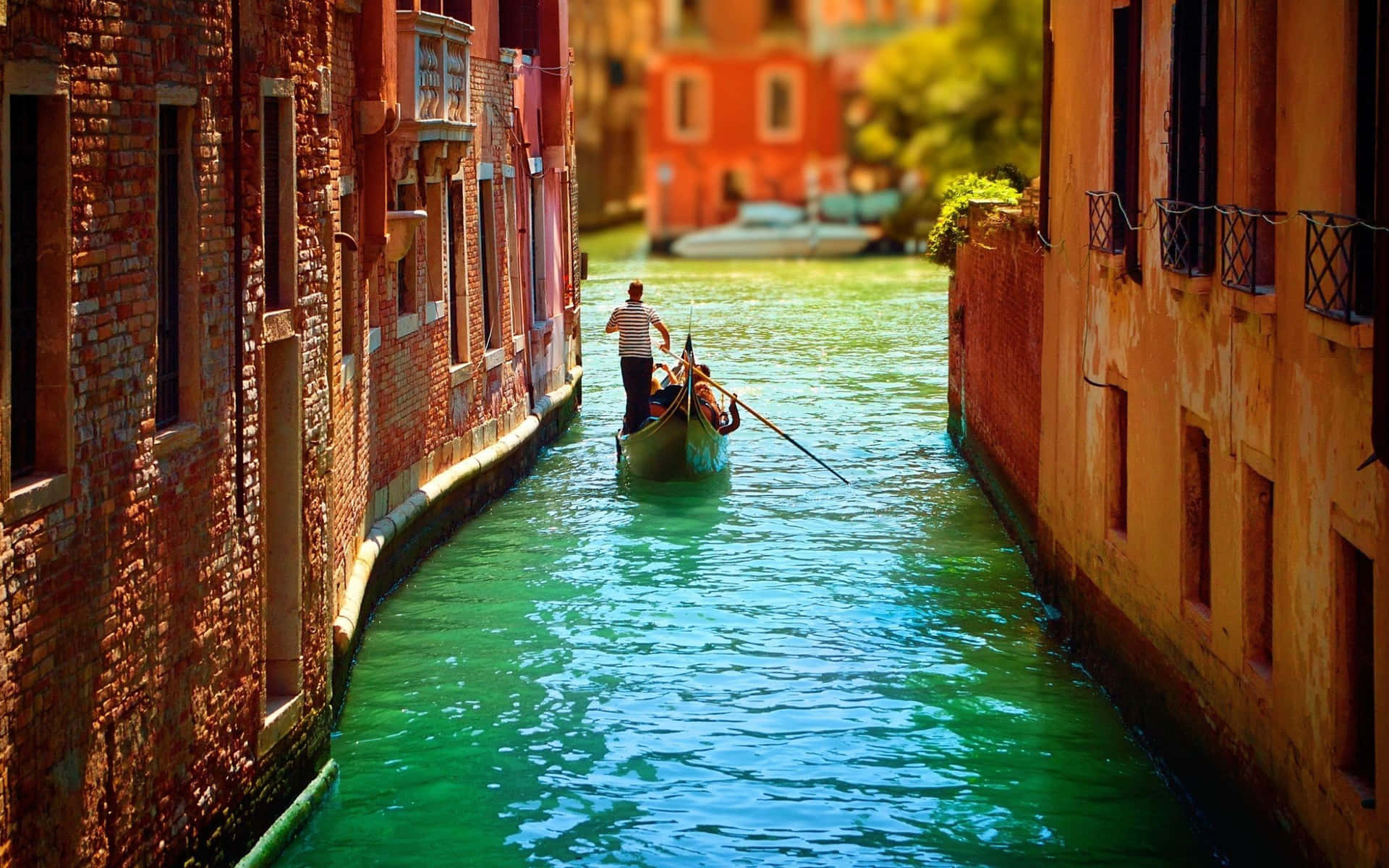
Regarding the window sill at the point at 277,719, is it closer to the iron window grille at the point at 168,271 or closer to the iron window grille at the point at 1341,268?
the iron window grille at the point at 168,271

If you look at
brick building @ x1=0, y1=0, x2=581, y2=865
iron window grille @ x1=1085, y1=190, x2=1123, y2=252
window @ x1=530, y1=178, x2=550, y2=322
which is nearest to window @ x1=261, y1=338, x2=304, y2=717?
brick building @ x1=0, y1=0, x2=581, y2=865

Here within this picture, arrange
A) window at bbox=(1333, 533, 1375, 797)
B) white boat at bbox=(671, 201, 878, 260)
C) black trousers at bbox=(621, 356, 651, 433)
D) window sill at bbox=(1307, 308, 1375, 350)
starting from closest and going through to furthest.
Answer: window sill at bbox=(1307, 308, 1375, 350), window at bbox=(1333, 533, 1375, 797), black trousers at bbox=(621, 356, 651, 433), white boat at bbox=(671, 201, 878, 260)

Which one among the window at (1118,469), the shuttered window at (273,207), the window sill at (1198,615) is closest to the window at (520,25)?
the window at (1118,469)

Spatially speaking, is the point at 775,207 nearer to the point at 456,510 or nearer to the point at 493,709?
the point at 456,510

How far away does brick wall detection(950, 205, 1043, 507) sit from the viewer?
46.5 feet

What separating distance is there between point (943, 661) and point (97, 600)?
609 cm

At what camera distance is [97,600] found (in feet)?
20.9

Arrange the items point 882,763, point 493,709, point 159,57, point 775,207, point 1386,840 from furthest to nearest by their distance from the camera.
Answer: point 775,207
point 493,709
point 882,763
point 159,57
point 1386,840

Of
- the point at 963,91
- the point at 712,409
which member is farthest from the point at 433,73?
the point at 963,91

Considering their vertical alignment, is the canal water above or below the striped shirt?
below

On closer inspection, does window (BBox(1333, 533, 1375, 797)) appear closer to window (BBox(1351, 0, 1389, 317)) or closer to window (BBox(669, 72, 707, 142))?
window (BBox(1351, 0, 1389, 317))

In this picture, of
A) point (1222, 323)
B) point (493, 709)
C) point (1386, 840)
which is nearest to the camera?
point (1386, 840)

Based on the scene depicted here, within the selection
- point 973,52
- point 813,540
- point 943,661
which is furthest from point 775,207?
point 943,661

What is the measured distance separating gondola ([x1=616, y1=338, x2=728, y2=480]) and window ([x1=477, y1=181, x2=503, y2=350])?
1.43 m
